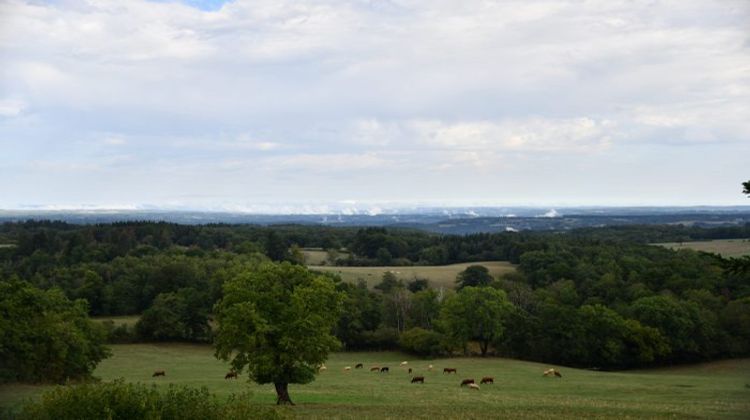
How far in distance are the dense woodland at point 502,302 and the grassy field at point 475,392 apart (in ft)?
15.5

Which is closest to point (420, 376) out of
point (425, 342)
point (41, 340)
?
point (425, 342)

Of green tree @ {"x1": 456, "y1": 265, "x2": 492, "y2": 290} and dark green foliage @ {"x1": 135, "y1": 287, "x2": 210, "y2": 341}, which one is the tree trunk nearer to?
dark green foliage @ {"x1": 135, "y1": 287, "x2": 210, "y2": 341}

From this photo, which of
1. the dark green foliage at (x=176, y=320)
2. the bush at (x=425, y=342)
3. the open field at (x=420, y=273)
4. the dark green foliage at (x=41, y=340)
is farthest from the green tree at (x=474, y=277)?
the dark green foliage at (x=41, y=340)

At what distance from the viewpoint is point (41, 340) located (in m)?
48.9

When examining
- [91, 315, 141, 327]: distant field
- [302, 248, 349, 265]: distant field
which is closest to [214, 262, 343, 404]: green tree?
[91, 315, 141, 327]: distant field

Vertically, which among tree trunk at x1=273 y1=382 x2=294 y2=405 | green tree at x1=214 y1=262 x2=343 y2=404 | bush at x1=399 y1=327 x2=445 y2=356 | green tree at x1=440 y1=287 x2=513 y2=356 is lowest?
bush at x1=399 y1=327 x2=445 y2=356

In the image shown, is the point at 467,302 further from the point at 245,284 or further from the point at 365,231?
the point at 365,231

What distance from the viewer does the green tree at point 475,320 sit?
76.2m

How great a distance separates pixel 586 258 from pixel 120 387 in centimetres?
11227

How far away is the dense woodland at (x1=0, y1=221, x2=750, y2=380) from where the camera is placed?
7162cm

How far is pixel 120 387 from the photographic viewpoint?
19.3m

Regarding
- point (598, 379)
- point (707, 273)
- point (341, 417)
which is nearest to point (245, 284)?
point (341, 417)

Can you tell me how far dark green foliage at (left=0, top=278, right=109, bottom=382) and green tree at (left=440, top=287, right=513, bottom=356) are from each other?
132 ft

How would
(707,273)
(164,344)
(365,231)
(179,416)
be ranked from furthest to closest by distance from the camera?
(365,231), (707,273), (164,344), (179,416)
